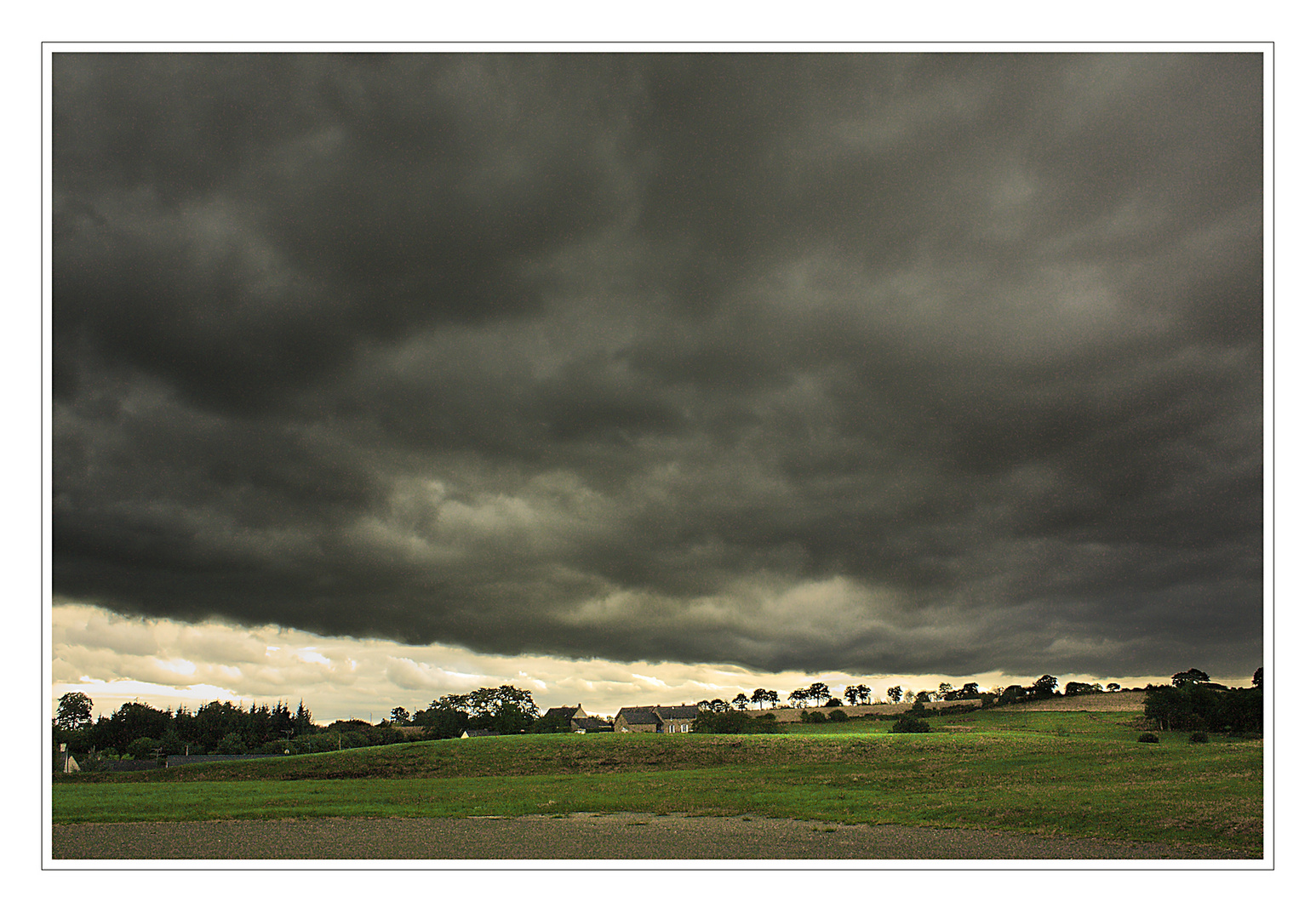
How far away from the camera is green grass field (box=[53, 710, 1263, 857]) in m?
29.7

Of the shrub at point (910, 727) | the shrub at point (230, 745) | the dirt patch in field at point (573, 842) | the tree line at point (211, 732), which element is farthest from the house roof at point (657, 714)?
the dirt patch in field at point (573, 842)

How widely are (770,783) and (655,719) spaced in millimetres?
129626

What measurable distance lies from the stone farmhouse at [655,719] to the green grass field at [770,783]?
8480 centimetres

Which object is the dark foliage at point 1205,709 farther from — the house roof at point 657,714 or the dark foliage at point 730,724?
the house roof at point 657,714

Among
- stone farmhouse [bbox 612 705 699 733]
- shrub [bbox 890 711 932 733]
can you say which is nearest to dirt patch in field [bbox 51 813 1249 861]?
shrub [bbox 890 711 932 733]

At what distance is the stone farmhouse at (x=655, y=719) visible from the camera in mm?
169250

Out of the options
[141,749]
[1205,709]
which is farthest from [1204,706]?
[141,749]

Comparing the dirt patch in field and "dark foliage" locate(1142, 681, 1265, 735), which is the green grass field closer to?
the dirt patch in field

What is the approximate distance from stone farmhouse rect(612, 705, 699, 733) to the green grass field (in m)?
84.8

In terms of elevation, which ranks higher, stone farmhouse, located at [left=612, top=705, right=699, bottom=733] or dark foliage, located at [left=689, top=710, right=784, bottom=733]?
dark foliage, located at [left=689, top=710, right=784, bottom=733]

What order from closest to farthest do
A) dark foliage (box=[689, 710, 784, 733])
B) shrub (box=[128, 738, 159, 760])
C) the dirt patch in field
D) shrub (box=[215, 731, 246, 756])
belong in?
the dirt patch in field < shrub (box=[128, 738, 159, 760]) < shrub (box=[215, 731, 246, 756]) < dark foliage (box=[689, 710, 784, 733])

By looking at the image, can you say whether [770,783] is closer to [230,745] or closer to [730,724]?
[730,724]
